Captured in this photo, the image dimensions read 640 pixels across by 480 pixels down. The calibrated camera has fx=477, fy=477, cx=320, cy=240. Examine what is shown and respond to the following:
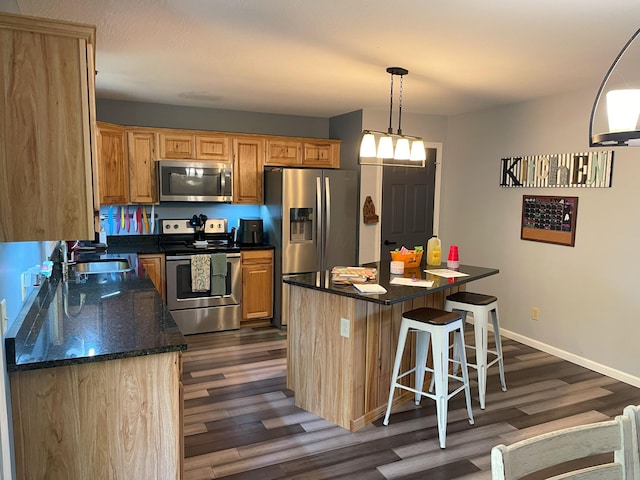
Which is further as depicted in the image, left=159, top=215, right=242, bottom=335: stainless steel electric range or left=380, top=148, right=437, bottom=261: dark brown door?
left=380, top=148, right=437, bottom=261: dark brown door

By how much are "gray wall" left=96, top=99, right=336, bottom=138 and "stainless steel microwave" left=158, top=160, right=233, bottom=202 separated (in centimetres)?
57

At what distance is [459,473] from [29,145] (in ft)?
8.29

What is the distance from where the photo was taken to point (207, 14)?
8.04 ft

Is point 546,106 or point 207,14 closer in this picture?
point 207,14

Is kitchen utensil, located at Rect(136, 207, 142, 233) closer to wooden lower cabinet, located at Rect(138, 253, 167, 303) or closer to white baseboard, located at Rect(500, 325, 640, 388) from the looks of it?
wooden lower cabinet, located at Rect(138, 253, 167, 303)

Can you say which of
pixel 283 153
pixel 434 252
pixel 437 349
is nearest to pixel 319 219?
pixel 283 153

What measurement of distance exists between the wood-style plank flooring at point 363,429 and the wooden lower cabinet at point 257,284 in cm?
87

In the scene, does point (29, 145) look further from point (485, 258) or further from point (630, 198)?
point (485, 258)

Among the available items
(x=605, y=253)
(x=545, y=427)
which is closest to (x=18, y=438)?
(x=545, y=427)

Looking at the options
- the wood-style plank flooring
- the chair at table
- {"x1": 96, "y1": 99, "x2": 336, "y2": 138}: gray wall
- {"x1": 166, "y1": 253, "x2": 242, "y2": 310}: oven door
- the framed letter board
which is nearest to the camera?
the chair at table

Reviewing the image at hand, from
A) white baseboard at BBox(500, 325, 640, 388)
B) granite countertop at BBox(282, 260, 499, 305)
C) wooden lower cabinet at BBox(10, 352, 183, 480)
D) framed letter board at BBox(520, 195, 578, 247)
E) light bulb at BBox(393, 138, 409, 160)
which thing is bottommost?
white baseboard at BBox(500, 325, 640, 388)

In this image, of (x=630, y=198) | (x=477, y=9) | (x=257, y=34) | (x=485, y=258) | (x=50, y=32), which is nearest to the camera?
(x=50, y=32)

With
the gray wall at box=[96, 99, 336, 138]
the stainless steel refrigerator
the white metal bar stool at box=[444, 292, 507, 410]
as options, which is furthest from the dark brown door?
the white metal bar stool at box=[444, 292, 507, 410]

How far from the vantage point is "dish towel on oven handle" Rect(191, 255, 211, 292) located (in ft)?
15.5
